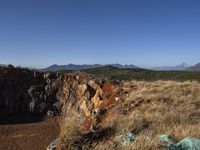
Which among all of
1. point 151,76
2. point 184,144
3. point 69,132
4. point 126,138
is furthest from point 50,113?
point 151,76

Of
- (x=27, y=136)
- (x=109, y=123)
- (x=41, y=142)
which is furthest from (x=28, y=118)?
(x=109, y=123)

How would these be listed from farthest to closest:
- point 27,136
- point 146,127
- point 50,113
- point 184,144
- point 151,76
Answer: point 151,76, point 50,113, point 27,136, point 146,127, point 184,144

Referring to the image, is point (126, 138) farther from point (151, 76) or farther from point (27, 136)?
point (151, 76)

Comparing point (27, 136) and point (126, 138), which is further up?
point (126, 138)

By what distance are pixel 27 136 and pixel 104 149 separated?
1165cm

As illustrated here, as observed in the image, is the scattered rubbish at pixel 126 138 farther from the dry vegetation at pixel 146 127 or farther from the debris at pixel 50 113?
the debris at pixel 50 113

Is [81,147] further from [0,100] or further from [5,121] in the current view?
[0,100]

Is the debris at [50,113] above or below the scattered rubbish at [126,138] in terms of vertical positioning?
below

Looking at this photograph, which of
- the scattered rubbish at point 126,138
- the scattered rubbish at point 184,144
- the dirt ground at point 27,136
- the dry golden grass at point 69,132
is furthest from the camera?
the dirt ground at point 27,136

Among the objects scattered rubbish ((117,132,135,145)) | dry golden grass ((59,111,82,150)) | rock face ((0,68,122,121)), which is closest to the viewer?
scattered rubbish ((117,132,135,145))

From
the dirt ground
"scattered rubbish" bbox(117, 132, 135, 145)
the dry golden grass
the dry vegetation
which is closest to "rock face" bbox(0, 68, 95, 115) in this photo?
the dirt ground

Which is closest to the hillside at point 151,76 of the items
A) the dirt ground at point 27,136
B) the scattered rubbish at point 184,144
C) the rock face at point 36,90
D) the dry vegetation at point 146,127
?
the rock face at point 36,90

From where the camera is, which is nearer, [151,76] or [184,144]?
[184,144]

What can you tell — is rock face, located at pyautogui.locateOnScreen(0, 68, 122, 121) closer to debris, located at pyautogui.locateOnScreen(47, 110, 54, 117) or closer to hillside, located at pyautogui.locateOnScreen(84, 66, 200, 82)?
debris, located at pyautogui.locateOnScreen(47, 110, 54, 117)
